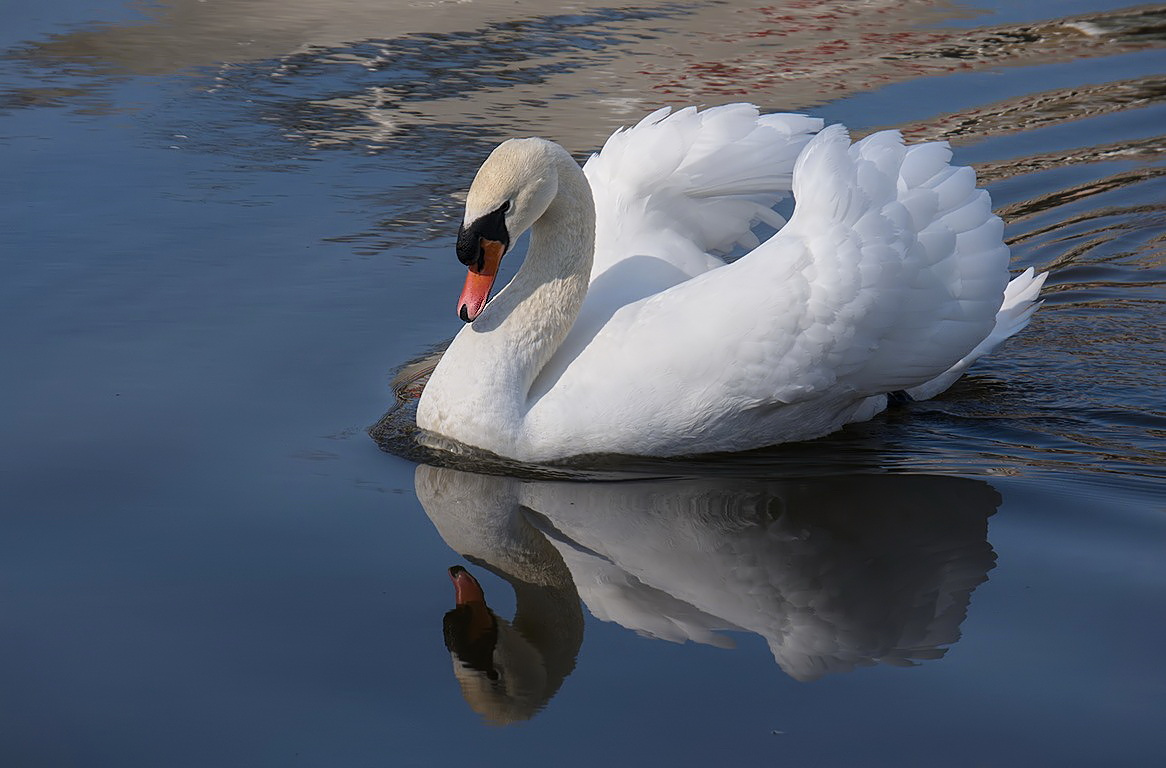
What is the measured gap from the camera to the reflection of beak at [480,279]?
5.71 meters

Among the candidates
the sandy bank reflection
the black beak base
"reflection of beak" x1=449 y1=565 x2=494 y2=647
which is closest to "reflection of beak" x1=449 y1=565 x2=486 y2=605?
"reflection of beak" x1=449 y1=565 x2=494 y2=647

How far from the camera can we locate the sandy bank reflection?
448 centimetres

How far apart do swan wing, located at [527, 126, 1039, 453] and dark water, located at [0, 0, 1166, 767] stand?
20cm

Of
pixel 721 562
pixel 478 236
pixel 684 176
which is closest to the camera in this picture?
pixel 721 562

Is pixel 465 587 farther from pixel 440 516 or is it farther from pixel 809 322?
pixel 809 322

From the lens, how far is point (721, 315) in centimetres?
553

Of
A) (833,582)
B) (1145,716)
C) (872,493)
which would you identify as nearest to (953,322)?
(872,493)

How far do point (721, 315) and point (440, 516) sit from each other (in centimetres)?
120

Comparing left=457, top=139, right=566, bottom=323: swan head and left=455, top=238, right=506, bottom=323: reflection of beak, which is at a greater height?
left=457, top=139, right=566, bottom=323: swan head

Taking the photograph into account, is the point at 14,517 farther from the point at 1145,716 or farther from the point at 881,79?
the point at 881,79

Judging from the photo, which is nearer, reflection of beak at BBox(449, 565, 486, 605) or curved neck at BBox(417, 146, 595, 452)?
reflection of beak at BBox(449, 565, 486, 605)

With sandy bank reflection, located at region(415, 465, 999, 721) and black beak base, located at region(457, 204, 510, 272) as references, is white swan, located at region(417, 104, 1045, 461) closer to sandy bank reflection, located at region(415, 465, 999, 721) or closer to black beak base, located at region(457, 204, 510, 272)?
black beak base, located at region(457, 204, 510, 272)

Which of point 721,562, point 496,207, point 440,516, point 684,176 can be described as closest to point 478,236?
point 496,207

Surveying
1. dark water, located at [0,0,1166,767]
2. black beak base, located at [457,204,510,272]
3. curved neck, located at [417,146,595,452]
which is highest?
black beak base, located at [457,204,510,272]
